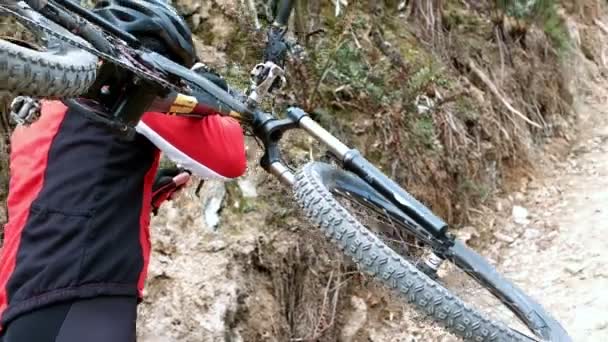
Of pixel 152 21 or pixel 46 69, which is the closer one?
pixel 46 69

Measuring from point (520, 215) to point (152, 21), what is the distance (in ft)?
10.3

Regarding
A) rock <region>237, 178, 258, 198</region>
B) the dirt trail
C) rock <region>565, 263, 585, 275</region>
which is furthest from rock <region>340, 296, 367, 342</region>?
rock <region>565, 263, 585, 275</region>

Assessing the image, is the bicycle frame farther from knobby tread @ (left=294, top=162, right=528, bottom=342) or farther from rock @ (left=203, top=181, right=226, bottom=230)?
rock @ (left=203, top=181, right=226, bottom=230)

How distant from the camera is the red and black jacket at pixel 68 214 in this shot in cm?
162

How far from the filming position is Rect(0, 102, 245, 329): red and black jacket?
162 centimetres

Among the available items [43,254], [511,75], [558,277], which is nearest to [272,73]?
[43,254]

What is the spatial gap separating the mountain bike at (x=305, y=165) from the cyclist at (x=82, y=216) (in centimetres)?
15

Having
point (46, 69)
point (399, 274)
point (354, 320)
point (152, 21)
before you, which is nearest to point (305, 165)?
point (399, 274)

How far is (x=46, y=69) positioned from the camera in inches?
38.9

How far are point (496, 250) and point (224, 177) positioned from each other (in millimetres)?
2405

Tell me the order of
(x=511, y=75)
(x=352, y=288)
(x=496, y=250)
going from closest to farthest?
(x=352, y=288) → (x=496, y=250) → (x=511, y=75)

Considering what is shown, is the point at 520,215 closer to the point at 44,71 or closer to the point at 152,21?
the point at 152,21

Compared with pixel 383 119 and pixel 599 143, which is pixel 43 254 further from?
pixel 599 143

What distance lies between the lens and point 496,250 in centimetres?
395
